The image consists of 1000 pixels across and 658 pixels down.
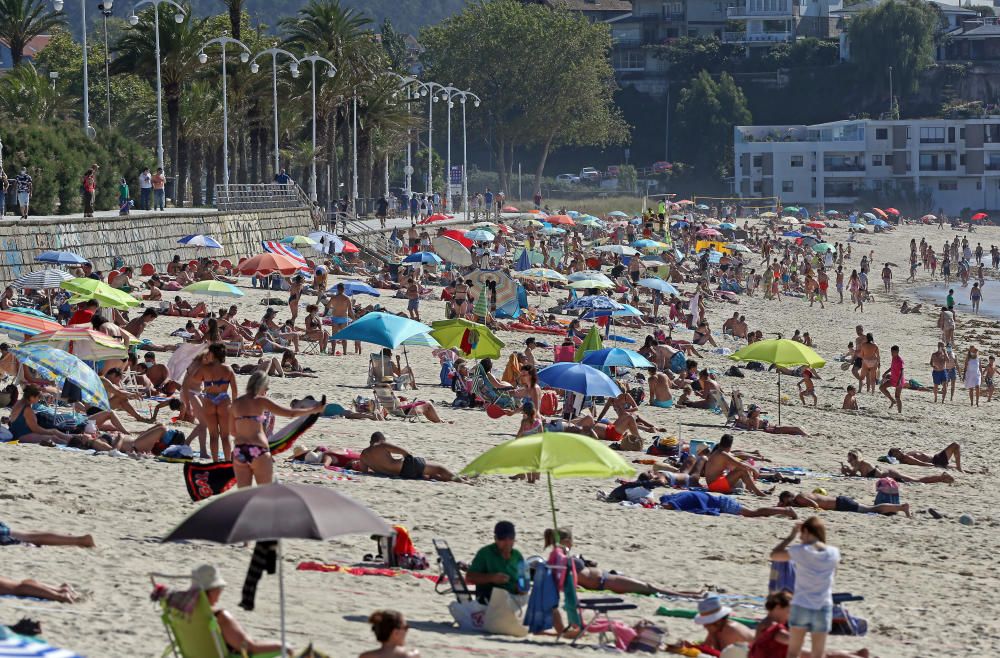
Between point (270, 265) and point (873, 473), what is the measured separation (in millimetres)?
11953

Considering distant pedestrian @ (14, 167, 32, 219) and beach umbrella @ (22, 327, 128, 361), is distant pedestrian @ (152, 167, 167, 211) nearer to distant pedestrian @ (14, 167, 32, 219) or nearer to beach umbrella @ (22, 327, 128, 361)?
distant pedestrian @ (14, 167, 32, 219)

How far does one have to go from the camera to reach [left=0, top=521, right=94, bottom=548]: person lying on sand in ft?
30.8

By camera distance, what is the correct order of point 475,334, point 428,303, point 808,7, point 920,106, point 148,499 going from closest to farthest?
point 148,499
point 475,334
point 428,303
point 920,106
point 808,7

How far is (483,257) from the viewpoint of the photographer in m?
36.5

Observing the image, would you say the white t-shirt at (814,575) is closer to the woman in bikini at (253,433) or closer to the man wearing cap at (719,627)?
the man wearing cap at (719,627)

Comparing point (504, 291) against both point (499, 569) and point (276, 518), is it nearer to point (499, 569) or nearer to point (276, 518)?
point (499, 569)

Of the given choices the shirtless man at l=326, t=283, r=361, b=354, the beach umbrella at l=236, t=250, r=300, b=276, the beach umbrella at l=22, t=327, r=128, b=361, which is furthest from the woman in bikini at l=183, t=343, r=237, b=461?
the beach umbrella at l=236, t=250, r=300, b=276

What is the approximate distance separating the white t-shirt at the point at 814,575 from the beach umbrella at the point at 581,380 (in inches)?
256

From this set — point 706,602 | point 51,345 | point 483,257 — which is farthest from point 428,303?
point 706,602

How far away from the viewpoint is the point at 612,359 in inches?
679

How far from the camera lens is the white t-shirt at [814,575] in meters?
8.27

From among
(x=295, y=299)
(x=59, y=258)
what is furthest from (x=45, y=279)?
(x=295, y=299)

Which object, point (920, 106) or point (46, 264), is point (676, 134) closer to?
point (920, 106)

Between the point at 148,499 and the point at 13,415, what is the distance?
2.46 m
